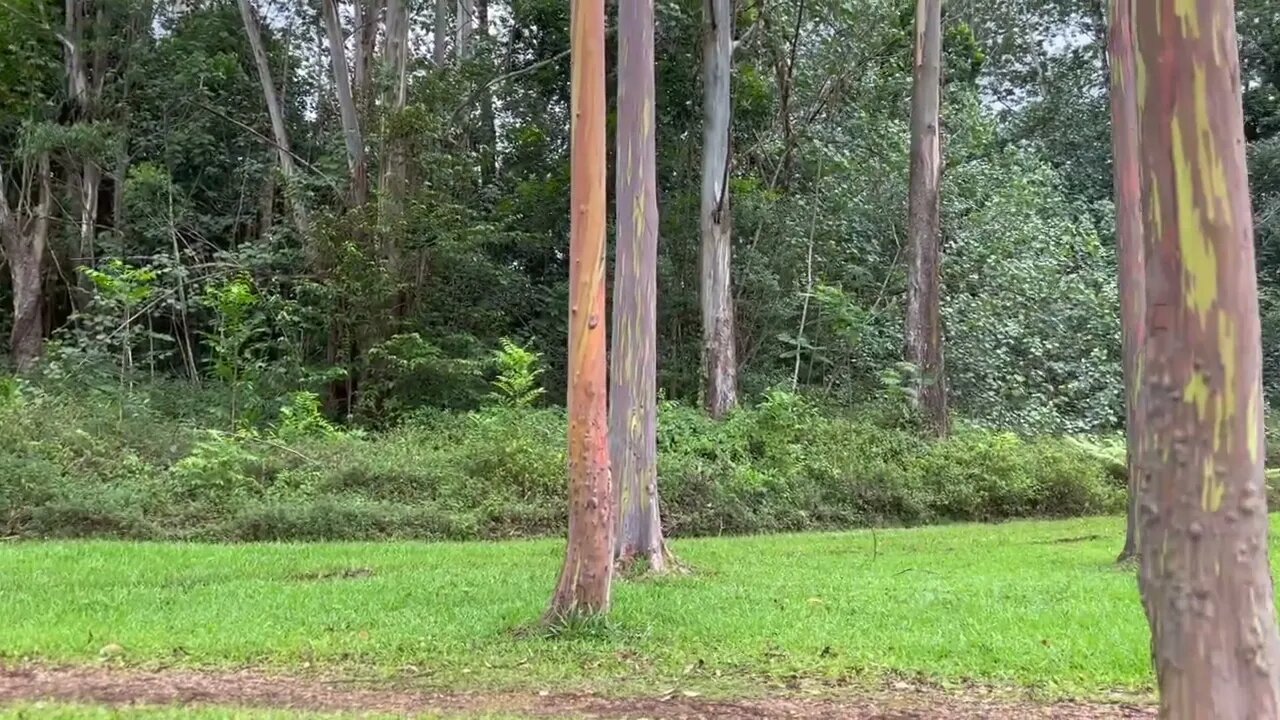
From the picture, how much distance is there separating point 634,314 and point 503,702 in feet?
16.6

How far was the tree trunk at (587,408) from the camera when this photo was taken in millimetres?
7145

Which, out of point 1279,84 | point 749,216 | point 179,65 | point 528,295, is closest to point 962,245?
point 749,216

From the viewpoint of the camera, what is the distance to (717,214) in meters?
19.4

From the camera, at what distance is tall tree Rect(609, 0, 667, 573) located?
9.92 m

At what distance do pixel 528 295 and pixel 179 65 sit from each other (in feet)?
31.9

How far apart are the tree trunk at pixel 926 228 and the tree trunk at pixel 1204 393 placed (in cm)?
1620

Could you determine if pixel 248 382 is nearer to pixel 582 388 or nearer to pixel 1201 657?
pixel 582 388

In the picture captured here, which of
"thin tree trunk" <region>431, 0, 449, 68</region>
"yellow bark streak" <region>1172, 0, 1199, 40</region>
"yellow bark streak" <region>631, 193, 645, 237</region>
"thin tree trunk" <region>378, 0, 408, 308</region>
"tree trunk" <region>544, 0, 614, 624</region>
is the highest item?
"thin tree trunk" <region>431, 0, 449, 68</region>

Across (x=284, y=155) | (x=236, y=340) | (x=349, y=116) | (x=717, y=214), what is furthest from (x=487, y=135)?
(x=236, y=340)

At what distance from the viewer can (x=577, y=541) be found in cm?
719

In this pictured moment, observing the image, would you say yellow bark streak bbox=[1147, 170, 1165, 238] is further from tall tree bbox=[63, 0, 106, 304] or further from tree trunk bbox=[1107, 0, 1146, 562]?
tall tree bbox=[63, 0, 106, 304]

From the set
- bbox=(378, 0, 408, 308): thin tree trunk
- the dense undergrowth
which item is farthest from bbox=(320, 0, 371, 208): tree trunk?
the dense undergrowth

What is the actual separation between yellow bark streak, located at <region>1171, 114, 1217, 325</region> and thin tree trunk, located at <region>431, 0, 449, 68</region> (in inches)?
852

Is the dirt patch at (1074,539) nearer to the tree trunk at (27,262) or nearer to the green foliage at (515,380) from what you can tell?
the green foliage at (515,380)
